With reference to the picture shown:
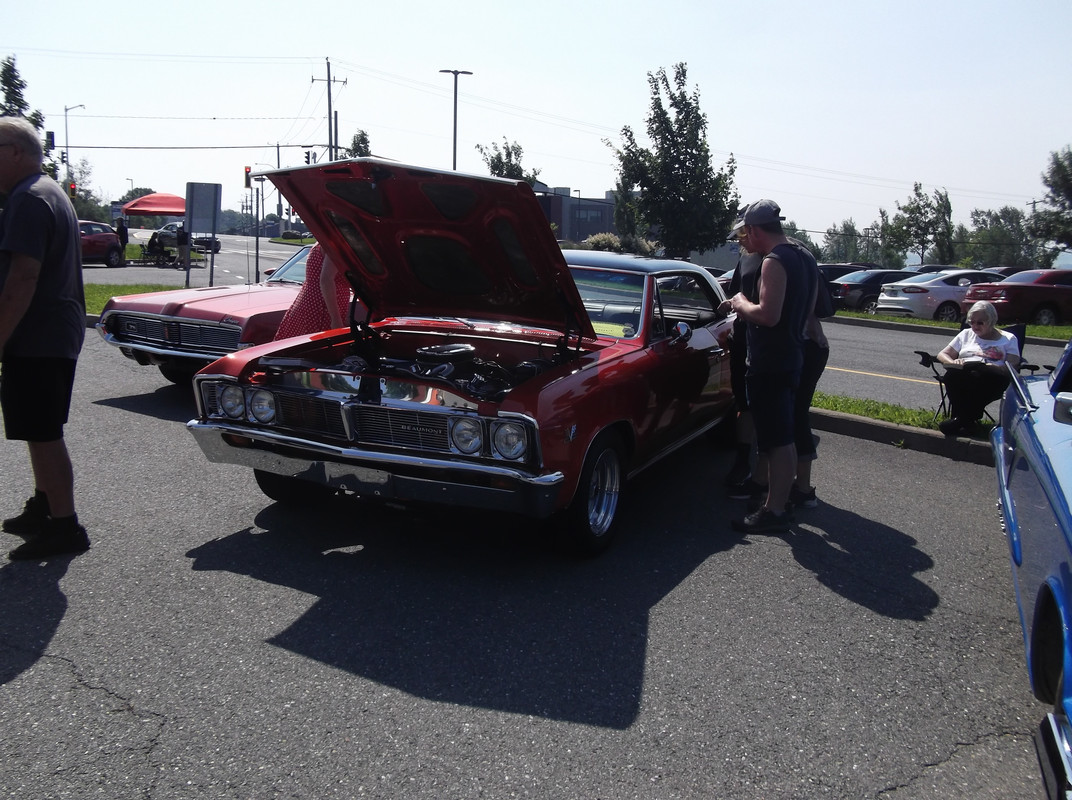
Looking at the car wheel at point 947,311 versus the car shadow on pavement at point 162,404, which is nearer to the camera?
the car shadow on pavement at point 162,404

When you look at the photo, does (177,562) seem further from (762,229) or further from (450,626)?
(762,229)

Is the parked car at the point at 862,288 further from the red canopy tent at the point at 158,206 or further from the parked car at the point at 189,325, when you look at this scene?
the red canopy tent at the point at 158,206

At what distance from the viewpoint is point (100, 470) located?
18.4ft

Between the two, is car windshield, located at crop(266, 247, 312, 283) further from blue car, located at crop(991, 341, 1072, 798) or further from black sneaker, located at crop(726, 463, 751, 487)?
blue car, located at crop(991, 341, 1072, 798)

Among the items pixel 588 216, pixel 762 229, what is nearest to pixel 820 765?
pixel 762 229

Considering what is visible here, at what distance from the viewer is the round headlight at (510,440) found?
392cm

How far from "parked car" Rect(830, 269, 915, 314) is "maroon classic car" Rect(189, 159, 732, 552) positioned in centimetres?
1996

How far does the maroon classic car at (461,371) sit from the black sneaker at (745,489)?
44cm

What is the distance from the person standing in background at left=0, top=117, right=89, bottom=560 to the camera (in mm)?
3906

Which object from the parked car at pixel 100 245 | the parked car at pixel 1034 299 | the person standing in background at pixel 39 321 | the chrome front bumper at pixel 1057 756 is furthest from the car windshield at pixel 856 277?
the chrome front bumper at pixel 1057 756

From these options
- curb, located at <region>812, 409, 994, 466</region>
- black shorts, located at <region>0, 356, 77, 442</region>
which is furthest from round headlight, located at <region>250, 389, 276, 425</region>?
curb, located at <region>812, 409, 994, 466</region>

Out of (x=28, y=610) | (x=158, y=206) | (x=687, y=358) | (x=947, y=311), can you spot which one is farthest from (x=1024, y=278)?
(x=158, y=206)

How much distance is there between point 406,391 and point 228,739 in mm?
1773

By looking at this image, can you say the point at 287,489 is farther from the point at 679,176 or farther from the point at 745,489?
the point at 679,176
